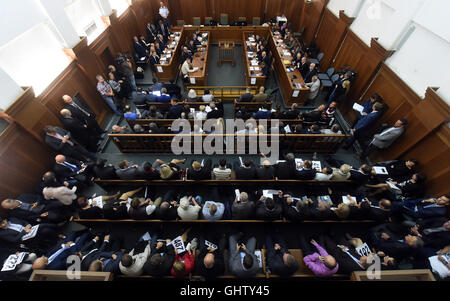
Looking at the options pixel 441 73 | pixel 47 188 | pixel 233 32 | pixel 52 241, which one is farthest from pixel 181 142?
pixel 233 32

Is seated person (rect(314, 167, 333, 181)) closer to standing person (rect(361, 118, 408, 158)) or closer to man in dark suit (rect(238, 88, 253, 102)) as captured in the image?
standing person (rect(361, 118, 408, 158))

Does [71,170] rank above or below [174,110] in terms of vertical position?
below

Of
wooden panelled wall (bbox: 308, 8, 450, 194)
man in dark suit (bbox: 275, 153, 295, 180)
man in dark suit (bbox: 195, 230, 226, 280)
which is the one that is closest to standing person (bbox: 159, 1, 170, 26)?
wooden panelled wall (bbox: 308, 8, 450, 194)

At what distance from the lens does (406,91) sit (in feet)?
16.9

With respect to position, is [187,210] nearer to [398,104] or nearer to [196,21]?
[398,104]

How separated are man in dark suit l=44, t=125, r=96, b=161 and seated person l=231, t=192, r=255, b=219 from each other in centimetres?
498

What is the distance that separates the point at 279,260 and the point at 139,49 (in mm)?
10820

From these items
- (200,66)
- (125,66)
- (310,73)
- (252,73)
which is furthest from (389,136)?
(125,66)

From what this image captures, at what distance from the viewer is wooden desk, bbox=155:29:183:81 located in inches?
341

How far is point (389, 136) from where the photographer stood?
5.23 metres

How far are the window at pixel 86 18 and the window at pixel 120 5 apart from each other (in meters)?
1.19

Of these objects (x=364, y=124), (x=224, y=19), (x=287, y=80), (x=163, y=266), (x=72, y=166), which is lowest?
(x=163, y=266)
